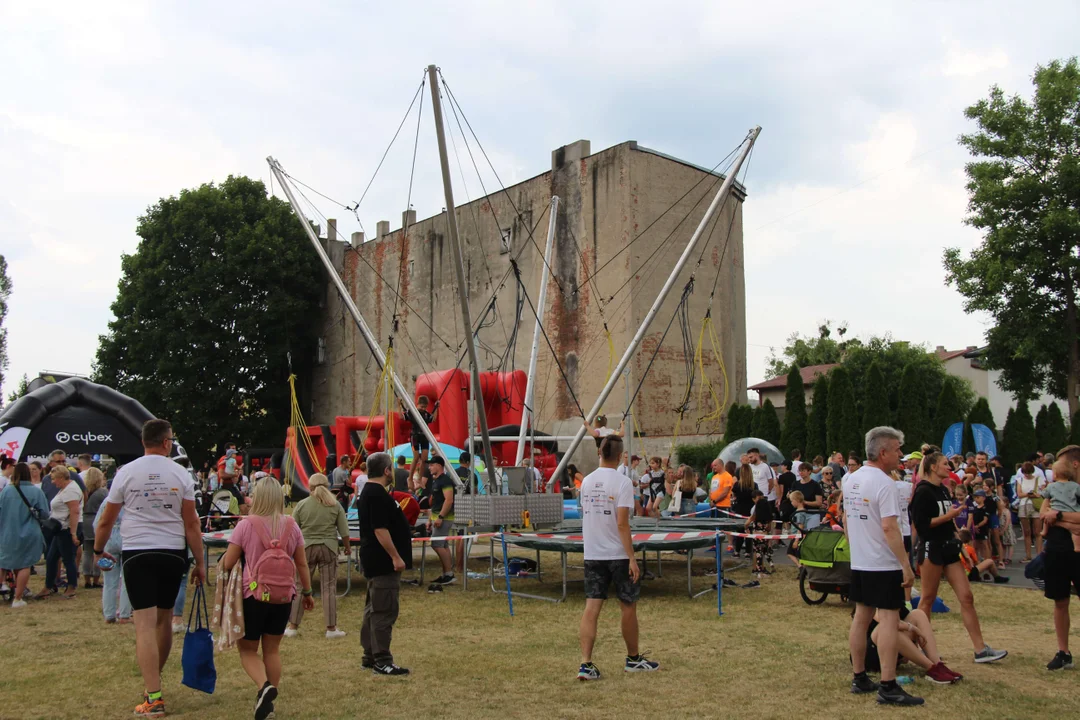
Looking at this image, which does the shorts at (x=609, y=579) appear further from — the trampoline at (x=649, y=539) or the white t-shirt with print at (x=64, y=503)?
the white t-shirt with print at (x=64, y=503)

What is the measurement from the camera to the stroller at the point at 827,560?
10227mm

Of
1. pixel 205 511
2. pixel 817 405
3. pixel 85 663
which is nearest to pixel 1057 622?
pixel 85 663

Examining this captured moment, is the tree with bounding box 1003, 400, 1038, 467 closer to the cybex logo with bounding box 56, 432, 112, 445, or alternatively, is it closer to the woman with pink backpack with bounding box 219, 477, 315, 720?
the cybex logo with bounding box 56, 432, 112, 445

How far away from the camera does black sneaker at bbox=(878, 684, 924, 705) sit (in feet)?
20.2

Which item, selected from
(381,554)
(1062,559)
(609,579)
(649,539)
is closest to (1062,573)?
(1062,559)

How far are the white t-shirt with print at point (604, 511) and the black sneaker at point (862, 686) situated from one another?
70.5 inches

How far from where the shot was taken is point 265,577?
6.01 m

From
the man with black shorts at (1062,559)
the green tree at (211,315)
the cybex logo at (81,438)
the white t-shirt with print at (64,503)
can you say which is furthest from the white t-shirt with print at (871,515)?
the green tree at (211,315)

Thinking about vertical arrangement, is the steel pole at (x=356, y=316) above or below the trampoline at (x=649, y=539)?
above

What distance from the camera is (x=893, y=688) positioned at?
6.20 metres

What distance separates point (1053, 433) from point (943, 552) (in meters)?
22.9

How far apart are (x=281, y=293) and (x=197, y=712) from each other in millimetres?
37956

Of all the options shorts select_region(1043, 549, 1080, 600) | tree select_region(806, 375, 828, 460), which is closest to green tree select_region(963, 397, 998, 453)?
tree select_region(806, 375, 828, 460)

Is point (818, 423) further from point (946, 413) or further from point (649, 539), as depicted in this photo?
point (649, 539)
